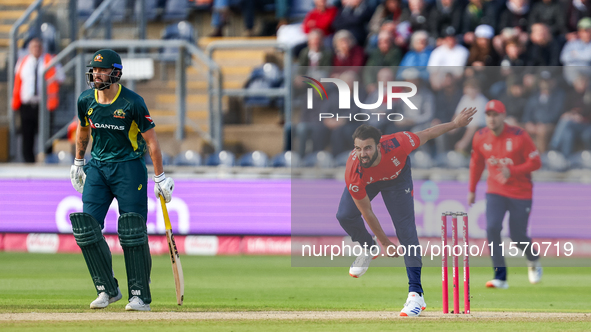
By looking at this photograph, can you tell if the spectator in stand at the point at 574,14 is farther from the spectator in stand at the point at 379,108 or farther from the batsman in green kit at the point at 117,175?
the batsman in green kit at the point at 117,175

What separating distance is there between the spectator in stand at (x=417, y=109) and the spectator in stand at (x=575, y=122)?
6.69ft

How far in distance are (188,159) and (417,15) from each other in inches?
180

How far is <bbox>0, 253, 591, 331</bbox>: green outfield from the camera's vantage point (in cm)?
647

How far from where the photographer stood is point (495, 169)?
8.98 meters

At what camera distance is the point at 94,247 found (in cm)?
689

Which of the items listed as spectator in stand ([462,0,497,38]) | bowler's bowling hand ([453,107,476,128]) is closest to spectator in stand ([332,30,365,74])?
spectator in stand ([462,0,497,38])

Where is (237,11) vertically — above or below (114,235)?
above

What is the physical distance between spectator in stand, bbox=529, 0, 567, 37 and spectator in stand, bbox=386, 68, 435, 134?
5792mm

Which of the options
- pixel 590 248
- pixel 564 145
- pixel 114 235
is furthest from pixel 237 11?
pixel 590 248

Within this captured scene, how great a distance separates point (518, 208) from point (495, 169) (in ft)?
1.57

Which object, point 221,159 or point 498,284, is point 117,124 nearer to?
point 498,284

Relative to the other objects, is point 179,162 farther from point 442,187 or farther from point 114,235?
point 442,187

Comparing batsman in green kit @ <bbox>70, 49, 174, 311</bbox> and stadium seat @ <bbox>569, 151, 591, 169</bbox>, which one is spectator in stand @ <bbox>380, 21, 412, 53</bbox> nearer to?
stadium seat @ <bbox>569, 151, 591, 169</bbox>

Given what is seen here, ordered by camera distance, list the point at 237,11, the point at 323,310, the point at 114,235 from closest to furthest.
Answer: the point at 323,310 < the point at 114,235 < the point at 237,11
